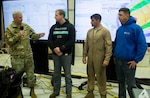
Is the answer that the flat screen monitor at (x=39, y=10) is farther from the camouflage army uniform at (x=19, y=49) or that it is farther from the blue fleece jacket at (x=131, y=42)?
the blue fleece jacket at (x=131, y=42)

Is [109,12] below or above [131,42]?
above

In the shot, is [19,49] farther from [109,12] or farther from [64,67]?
[109,12]

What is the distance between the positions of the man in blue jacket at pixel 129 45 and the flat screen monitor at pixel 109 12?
1.10 meters

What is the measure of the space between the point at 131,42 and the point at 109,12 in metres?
1.40

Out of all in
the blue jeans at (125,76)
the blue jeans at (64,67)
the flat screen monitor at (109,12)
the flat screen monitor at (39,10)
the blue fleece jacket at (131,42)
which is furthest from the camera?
the flat screen monitor at (39,10)

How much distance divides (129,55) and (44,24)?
248 centimetres

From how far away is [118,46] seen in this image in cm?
311

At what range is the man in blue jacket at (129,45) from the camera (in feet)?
9.54

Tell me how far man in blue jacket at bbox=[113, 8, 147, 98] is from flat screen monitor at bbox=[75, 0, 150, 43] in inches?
43.4

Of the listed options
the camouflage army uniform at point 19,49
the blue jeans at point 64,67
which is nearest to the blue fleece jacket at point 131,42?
the blue jeans at point 64,67

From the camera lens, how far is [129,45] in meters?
2.98

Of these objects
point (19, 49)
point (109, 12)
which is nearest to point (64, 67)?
point (19, 49)

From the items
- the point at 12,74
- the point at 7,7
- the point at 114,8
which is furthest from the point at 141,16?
the point at 7,7

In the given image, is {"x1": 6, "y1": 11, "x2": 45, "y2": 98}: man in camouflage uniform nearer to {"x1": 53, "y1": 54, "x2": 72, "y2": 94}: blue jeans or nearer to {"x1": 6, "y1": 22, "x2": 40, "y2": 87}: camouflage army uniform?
{"x1": 6, "y1": 22, "x2": 40, "y2": 87}: camouflage army uniform
